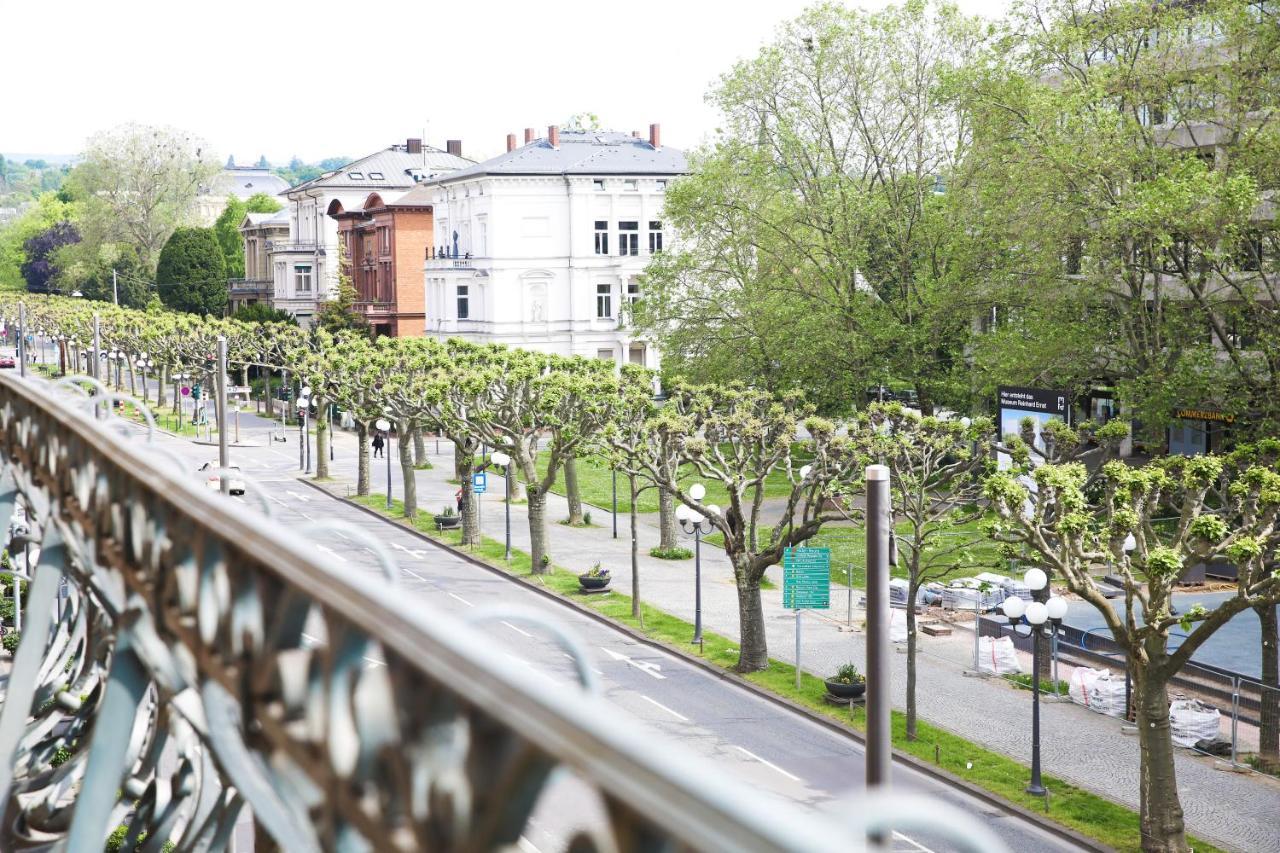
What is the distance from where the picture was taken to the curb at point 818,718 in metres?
24.1

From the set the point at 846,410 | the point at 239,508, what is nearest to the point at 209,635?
the point at 239,508

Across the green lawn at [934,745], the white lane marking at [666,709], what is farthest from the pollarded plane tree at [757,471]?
the white lane marking at [666,709]

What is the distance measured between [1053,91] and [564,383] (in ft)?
54.0

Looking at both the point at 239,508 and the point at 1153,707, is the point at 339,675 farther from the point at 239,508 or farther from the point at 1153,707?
the point at 1153,707

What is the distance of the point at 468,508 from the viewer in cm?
4897

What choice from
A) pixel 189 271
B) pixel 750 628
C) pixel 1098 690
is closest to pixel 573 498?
pixel 750 628

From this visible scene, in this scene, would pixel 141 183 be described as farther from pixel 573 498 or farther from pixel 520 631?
pixel 520 631

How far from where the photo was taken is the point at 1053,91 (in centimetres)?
3969

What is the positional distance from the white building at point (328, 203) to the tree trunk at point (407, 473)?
44.5 metres

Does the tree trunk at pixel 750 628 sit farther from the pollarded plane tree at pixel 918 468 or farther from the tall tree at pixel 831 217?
the tall tree at pixel 831 217

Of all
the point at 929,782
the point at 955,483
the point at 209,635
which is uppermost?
the point at 209,635

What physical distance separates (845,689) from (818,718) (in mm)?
956

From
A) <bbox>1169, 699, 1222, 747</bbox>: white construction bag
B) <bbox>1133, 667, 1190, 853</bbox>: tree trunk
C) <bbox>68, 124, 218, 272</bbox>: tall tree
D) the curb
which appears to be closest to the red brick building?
<bbox>68, 124, 218, 272</bbox>: tall tree

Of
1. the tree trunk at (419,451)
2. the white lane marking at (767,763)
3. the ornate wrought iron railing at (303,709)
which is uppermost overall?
the ornate wrought iron railing at (303,709)
